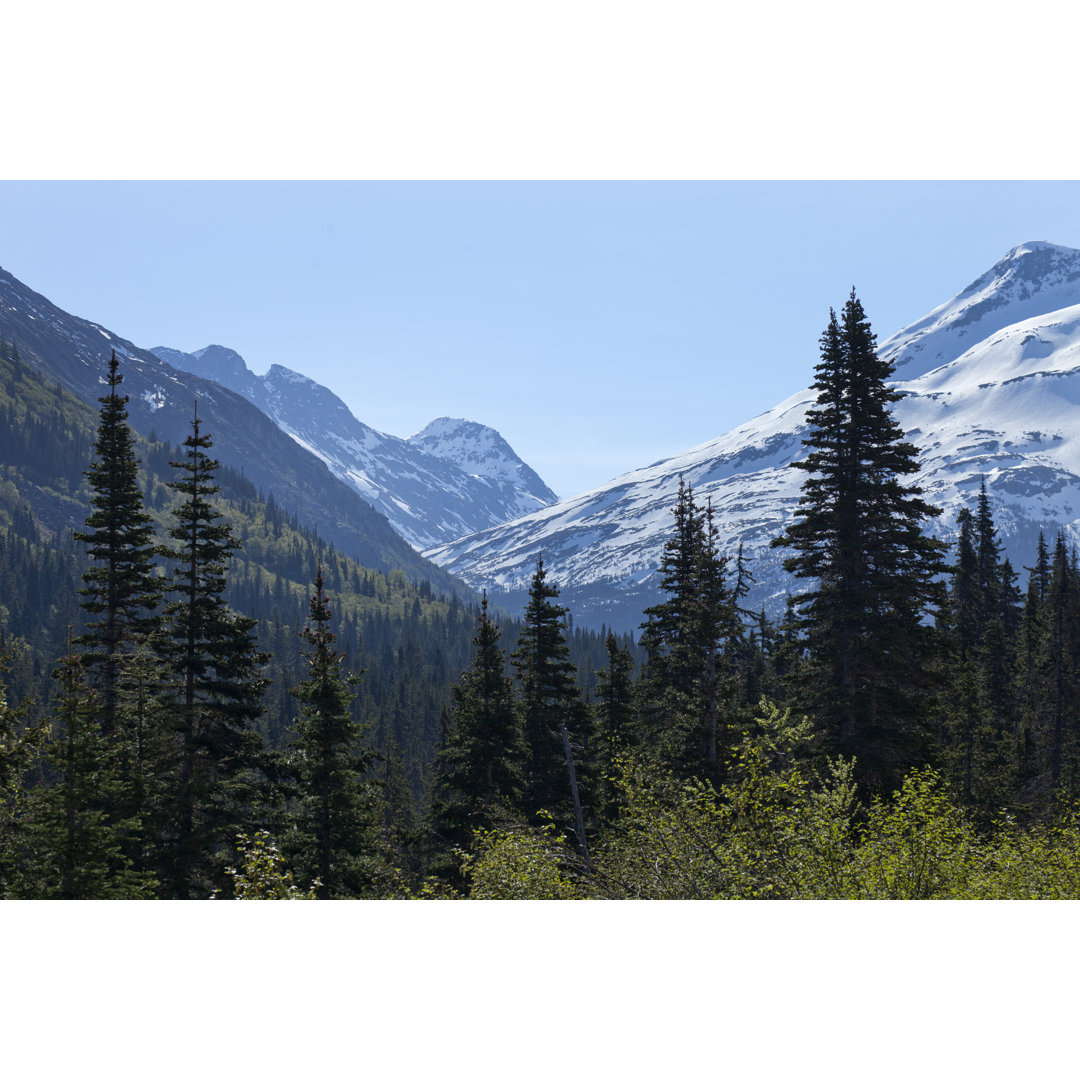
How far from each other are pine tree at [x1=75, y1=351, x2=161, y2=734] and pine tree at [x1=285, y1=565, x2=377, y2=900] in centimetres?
561

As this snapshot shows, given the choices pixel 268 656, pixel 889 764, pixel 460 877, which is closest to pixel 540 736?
pixel 460 877

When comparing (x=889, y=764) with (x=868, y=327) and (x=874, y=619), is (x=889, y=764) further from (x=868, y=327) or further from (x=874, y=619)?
(x=868, y=327)

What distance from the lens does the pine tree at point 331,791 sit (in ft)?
68.6

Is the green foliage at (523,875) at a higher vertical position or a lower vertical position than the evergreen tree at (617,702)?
lower

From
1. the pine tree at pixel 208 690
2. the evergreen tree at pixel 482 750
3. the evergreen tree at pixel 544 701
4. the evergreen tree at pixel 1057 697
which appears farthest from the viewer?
the evergreen tree at pixel 1057 697

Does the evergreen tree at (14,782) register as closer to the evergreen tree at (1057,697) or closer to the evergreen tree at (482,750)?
the evergreen tree at (482,750)

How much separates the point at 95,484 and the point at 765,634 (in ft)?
171

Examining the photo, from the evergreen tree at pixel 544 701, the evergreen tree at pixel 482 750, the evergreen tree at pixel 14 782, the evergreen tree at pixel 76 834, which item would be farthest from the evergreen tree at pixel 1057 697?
the evergreen tree at pixel 14 782

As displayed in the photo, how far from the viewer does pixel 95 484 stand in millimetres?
24703

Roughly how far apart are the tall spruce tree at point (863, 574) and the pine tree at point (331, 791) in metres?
12.1

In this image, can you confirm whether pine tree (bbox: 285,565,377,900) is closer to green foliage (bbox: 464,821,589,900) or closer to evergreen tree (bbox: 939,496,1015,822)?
green foliage (bbox: 464,821,589,900)

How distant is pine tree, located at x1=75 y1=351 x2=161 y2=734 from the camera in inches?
909

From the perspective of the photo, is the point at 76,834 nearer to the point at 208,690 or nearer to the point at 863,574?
the point at 208,690

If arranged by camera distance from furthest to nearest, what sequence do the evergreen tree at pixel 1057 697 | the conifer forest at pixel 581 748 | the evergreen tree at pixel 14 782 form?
the evergreen tree at pixel 1057 697 → the evergreen tree at pixel 14 782 → the conifer forest at pixel 581 748
